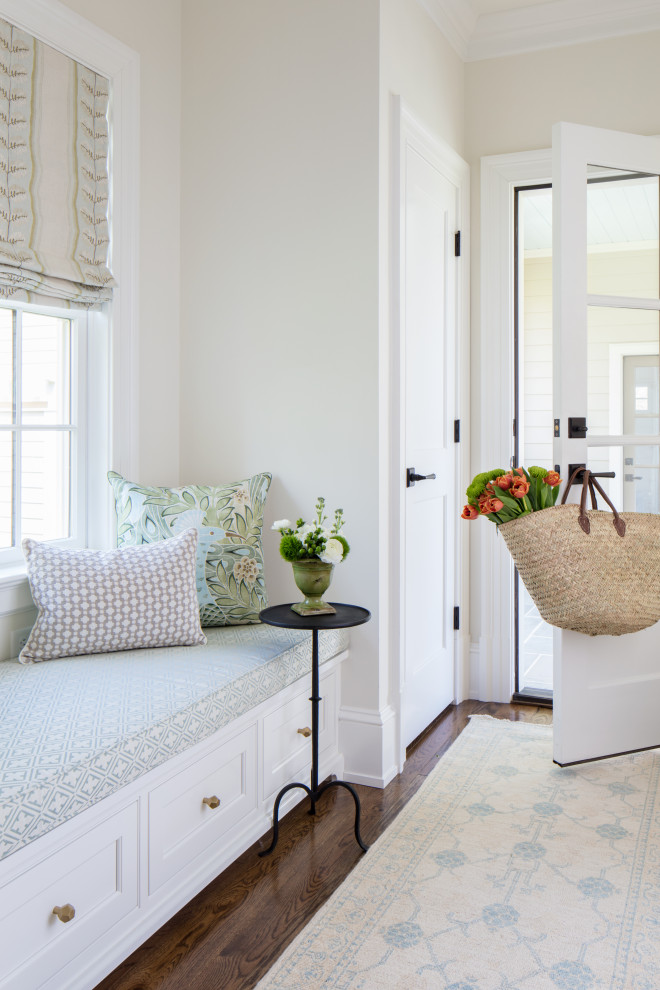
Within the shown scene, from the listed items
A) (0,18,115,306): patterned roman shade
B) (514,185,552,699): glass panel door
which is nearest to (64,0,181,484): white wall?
(0,18,115,306): patterned roman shade

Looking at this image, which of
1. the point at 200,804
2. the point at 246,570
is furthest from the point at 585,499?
the point at 200,804

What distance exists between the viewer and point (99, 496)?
2646 millimetres

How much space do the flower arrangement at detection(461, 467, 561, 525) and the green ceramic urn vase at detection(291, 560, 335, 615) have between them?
49cm

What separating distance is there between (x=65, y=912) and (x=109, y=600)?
0.83 meters

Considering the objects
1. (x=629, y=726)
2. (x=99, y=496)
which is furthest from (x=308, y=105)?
(x=629, y=726)

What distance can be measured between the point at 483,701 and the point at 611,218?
2.02m

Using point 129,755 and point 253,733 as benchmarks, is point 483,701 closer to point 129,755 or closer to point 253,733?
point 253,733

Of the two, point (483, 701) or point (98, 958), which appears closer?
point (98, 958)

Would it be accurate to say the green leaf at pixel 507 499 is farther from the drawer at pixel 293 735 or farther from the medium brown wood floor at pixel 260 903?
the medium brown wood floor at pixel 260 903

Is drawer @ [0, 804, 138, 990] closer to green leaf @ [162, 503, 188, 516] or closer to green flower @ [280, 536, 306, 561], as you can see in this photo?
green flower @ [280, 536, 306, 561]

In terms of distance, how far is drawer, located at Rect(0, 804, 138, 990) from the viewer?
1.40 metres

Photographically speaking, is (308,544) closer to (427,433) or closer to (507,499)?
(507,499)

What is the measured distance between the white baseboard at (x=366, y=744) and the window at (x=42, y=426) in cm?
105

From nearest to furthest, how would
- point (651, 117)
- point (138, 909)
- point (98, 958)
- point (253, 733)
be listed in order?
point (98, 958), point (138, 909), point (253, 733), point (651, 117)
